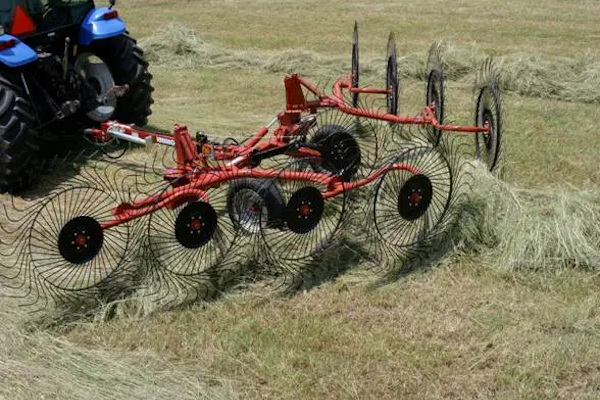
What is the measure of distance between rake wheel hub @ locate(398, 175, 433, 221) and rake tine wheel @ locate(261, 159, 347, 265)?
33 cm

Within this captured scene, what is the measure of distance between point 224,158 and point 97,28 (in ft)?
7.34

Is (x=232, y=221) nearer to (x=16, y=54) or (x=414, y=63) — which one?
(x=16, y=54)

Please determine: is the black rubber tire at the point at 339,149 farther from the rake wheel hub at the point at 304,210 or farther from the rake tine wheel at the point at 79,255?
the rake tine wheel at the point at 79,255

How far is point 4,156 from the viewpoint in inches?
201

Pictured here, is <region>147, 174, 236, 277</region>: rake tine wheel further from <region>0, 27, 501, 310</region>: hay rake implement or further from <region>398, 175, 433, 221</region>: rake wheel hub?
<region>398, 175, 433, 221</region>: rake wheel hub

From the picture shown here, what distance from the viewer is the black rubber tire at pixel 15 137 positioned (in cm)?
510

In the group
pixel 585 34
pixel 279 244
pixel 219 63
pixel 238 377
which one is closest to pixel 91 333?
pixel 238 377

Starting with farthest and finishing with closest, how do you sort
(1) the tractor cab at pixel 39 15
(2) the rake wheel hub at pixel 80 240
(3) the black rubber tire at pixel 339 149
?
(1) the tractor cab at pixel 39 15, (3) the black rubber tire at pixel 339 149, (2) the rake wheel hub at pixel 80 240

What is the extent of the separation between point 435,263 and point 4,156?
10.0ft

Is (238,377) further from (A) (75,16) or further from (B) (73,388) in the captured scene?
(A) (75,16)

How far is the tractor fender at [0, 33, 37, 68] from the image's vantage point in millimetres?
5180

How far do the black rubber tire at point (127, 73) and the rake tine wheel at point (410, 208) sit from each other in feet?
10.3

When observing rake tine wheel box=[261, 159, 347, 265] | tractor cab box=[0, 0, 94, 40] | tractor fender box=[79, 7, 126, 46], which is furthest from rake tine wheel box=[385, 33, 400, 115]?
tractor cab box=[0, 0, 94, 40]

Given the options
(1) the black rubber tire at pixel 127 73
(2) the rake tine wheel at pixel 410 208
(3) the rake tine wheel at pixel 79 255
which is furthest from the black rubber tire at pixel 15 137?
(2) the rake tine wheel at pixel 410 208
